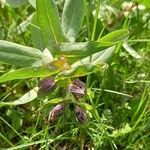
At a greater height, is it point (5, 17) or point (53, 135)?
point (5, 17)

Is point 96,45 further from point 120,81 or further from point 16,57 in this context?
point 120,81

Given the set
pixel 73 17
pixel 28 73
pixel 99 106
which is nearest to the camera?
pixel 28 73

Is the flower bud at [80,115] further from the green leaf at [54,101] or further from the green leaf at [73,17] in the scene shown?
the green leaf at [73,17]

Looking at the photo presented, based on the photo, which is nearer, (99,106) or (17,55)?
(17,55)

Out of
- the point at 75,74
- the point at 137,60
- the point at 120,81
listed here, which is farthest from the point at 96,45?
the point at 137,60

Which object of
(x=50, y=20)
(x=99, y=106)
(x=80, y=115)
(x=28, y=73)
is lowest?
(x=99, y=106)

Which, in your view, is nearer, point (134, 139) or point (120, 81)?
point (134, 139)

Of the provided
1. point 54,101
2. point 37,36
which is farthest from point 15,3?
point 54,101

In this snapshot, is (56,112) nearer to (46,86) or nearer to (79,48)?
(46,86)
